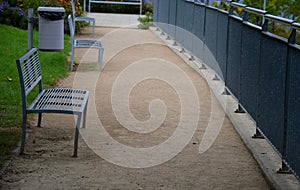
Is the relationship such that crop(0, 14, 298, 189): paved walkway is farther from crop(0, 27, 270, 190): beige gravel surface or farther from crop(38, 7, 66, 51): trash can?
crop(38, 7, 66, 51): trash can

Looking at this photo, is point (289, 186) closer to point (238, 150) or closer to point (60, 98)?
point (238, 150)

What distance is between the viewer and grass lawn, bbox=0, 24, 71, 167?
8672 mm

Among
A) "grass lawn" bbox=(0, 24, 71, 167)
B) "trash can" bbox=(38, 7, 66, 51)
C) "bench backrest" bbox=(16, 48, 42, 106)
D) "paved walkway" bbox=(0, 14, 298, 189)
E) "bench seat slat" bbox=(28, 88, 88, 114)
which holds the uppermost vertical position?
"trash can" bbox=(38, 7, 66, 51)

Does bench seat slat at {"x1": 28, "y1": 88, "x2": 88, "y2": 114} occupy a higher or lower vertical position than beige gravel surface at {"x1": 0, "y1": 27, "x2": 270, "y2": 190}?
higher

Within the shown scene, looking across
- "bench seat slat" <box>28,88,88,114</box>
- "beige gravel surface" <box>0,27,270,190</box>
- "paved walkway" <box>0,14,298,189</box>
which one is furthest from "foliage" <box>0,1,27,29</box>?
"bench seat slat" <box>28,88,88,114</box>

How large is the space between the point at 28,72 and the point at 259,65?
102 inches

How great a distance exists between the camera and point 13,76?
12.9 m

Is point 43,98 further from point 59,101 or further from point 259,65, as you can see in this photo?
point 259,65

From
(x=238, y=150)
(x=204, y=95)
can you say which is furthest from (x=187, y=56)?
(x=238, y=150)

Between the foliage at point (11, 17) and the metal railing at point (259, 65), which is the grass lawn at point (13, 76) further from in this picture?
the metal railing at point (259, 65)

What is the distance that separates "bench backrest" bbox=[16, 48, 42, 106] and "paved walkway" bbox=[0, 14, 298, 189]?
583mm

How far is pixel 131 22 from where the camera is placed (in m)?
26.8

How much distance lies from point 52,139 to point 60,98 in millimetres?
462

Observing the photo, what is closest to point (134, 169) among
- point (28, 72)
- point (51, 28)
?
point (28, 72)
